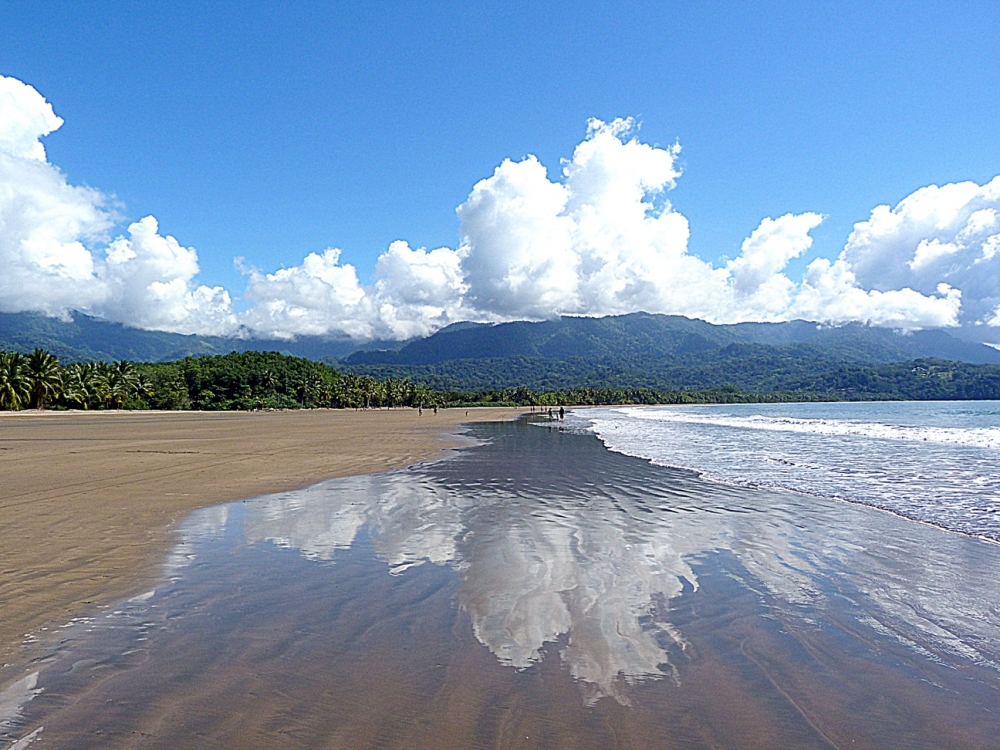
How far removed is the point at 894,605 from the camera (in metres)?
7.02

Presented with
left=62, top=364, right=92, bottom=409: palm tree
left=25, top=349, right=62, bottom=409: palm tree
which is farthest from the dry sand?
left=62, top=364, right=92, bottom=409: palm tree

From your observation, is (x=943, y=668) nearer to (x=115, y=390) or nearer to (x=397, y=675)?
(x=397, y=675)

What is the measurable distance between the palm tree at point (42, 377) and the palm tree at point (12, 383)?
769 mm

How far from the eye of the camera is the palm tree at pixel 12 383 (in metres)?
74.6

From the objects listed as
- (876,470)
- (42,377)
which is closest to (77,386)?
(42,377)

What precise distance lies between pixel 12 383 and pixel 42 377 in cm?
365

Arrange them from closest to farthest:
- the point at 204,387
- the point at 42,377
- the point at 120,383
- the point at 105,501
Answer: the point at 105,501, the point at 42,377, the point at 120,383, the point at 204,387

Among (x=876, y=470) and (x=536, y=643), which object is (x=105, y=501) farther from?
(x=876, y=470)

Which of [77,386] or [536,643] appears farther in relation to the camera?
[77,386]

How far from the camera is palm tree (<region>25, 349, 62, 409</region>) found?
7806 cm

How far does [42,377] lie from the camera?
258 ft

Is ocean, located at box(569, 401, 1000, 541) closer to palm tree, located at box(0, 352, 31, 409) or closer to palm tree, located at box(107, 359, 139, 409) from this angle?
palm tree, located at box(0, 352, 31, 409)

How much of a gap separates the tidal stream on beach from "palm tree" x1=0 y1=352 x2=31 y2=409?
84.1m

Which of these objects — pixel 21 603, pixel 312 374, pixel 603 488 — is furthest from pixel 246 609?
pixel 312 374
